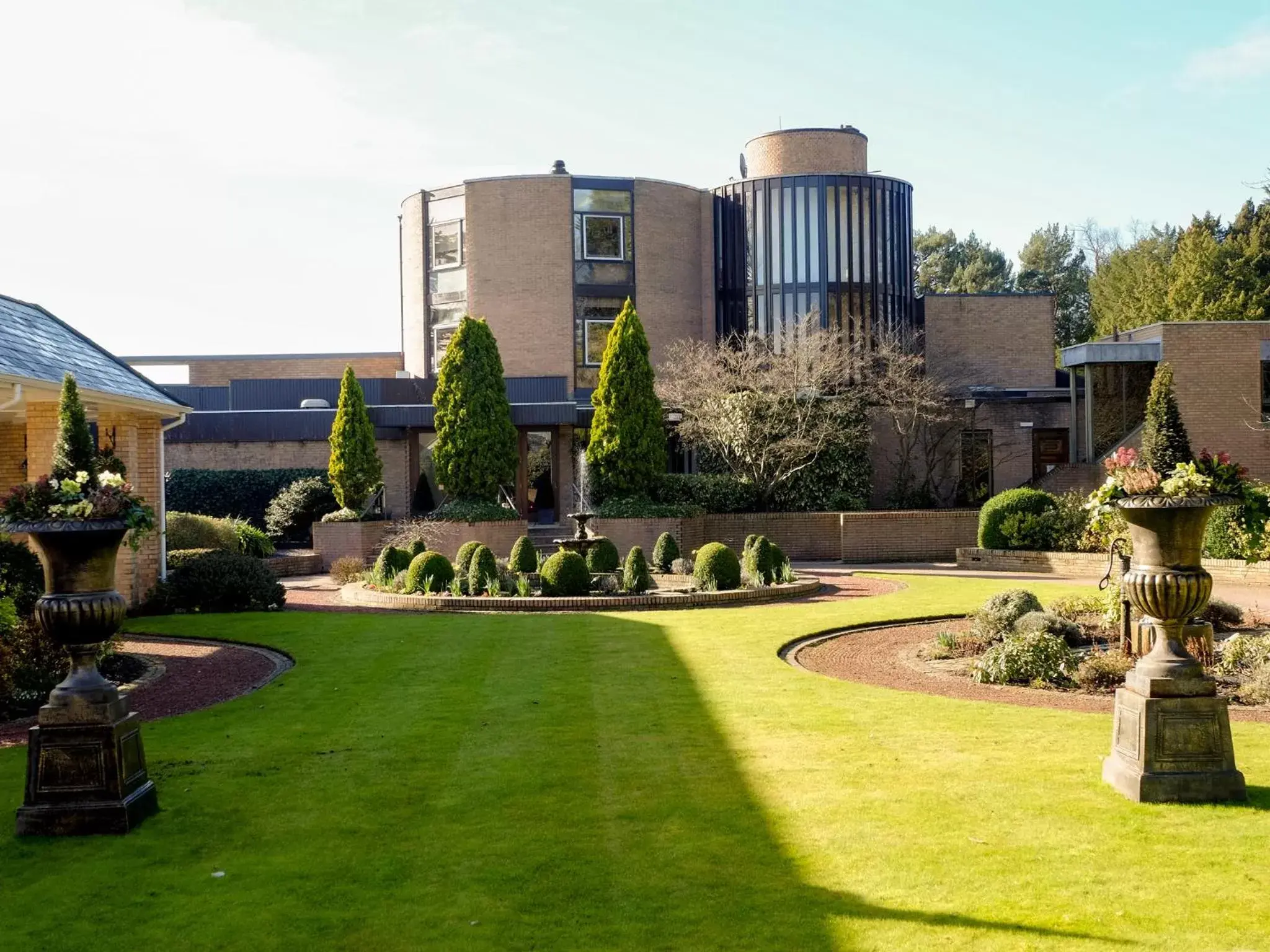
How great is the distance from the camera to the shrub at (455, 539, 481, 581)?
19.7 meters

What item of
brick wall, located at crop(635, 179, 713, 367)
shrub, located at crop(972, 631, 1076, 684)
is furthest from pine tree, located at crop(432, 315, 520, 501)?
shrub, located at crop(972, 631, 1076, 684)

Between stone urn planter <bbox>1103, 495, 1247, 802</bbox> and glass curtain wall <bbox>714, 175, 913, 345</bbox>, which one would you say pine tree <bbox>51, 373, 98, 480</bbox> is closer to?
stone urn planter <bbox>1103, 495, 1247, 802</bbox>

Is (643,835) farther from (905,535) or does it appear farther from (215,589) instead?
(905,535)

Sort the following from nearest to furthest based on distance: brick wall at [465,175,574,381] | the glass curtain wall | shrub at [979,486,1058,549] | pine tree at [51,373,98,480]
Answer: pine tree at [51,373,98,480], shrub at [979,486,1058,549], brick wall at [465,175,574,381], the glass curtain wall

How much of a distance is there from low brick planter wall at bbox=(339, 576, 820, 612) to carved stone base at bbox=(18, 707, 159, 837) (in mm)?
11341

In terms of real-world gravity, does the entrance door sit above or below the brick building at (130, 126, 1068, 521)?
below

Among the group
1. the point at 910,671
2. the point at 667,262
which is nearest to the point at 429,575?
the point at 910,671

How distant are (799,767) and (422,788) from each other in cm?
263

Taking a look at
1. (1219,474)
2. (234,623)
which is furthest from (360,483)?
(1219,474)

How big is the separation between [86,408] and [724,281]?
26.1 meters

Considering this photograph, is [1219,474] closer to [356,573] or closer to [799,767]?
[799,767]

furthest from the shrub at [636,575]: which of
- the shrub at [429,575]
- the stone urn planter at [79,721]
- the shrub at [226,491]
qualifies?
the shrub at [226,491]

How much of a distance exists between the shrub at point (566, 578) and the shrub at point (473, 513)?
702 cm

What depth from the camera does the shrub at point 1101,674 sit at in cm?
1128
